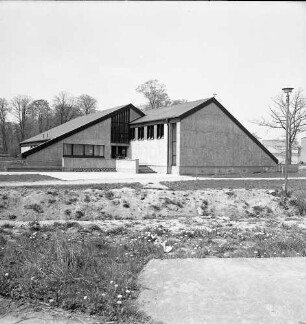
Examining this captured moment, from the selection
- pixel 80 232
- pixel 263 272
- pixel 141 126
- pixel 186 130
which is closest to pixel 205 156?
pixel 186 130

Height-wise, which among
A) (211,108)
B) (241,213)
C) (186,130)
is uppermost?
(211,108)

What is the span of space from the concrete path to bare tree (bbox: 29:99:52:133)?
66.4 meters

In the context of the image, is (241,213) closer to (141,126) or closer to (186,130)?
(186,130)

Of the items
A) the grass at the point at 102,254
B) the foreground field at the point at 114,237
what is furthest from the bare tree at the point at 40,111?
the grass at the point at 102,254

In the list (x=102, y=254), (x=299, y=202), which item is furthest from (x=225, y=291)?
(x=299, y=202)

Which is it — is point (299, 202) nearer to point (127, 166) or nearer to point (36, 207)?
point (36, 207)

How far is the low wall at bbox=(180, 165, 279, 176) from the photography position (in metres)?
28.8

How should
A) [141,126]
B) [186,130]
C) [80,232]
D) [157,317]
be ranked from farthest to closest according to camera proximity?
[141,126] < [186,130] < [80,232] < [157,317]

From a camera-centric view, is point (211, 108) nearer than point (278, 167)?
Yes

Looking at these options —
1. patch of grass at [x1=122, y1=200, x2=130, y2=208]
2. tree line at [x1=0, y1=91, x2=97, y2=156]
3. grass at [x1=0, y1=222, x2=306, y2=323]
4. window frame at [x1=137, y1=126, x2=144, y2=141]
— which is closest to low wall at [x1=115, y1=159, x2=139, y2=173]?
window frame at [x1=137, y1=126, x2=144, y2=141]

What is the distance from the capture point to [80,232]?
8.69 meters

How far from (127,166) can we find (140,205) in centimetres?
1554

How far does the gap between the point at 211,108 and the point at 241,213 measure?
18.1 m

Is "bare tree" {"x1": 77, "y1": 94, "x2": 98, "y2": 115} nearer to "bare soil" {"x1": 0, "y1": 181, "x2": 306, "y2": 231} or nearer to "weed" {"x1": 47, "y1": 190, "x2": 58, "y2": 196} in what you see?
"bare soil" {"x1": 0, "y1": 181, "x2": 306, "y2": 231}
